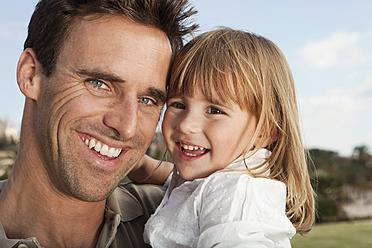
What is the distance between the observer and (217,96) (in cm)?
240

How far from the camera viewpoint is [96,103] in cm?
244

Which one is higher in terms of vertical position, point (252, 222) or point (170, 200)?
point (252, 222)

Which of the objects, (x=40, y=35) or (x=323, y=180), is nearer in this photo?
Answer: (x=40, y=35)

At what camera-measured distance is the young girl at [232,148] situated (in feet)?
6.71

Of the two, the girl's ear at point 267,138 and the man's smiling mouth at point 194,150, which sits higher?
the girl's ear at point 267,138

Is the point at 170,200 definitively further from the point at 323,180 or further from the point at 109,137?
the point at 323,180

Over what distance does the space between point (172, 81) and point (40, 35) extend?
2.77ft

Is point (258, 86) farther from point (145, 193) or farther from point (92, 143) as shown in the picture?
point (145, 193)

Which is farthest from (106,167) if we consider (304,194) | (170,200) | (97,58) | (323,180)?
(323,180)

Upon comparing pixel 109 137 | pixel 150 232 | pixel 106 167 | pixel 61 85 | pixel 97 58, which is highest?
pixel 97 58

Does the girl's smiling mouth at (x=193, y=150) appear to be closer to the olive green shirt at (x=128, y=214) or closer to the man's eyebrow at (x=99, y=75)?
the man's eyebrow at (x=99, y=75)

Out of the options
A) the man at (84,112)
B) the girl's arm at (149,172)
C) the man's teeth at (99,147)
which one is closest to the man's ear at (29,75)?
the man at (84,112)

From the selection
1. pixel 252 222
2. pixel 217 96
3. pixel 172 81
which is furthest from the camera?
pixel 172 81

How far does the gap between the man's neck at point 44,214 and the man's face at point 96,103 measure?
0.12 metres
